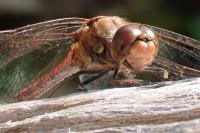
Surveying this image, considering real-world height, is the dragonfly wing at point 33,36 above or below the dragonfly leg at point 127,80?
above

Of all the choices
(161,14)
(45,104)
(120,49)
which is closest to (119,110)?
(45,104)

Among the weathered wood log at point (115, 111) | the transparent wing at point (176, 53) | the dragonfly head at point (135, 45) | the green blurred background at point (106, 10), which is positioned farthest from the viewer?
the green blurred background at point (106, 10)

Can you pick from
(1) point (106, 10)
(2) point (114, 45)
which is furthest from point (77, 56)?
(1) point (106, 10)

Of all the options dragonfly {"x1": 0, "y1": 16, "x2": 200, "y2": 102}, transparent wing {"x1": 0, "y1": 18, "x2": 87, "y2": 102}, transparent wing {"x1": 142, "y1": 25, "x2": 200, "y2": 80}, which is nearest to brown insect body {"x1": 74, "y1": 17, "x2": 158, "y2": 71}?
dragonfly {"x1": 0, "y1": 16, "x2": 200, "y2": 102}

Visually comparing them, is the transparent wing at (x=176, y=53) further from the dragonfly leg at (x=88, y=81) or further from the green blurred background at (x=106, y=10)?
the green blurred background at (x=106, y=10)

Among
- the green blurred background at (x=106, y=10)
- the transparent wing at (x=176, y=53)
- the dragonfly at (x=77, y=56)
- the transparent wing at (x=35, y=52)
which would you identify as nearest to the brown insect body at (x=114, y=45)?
the dragonfly at (x=77, y=56)

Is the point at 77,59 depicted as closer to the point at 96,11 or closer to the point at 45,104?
the point at 45,104

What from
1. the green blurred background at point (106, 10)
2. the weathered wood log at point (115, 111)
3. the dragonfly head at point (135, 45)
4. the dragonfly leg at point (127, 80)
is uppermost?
the green blurred background at point (106, 10)
